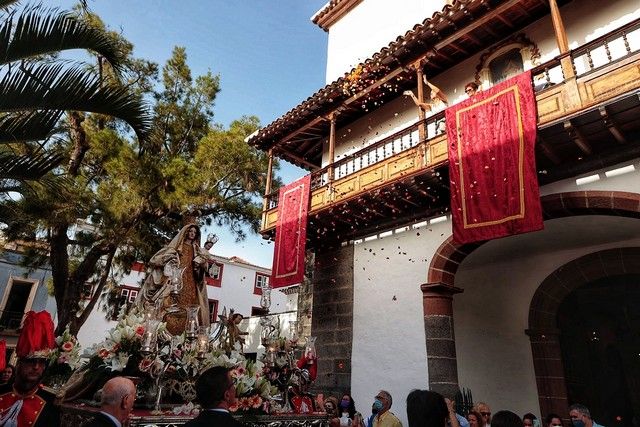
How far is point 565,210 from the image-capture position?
6.54m

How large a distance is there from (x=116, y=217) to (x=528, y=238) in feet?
32.6

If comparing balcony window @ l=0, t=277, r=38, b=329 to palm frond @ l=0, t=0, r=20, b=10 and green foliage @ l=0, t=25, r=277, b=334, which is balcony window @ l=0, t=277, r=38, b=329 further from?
palm frond @ l=0, t=0, r=20, b=10

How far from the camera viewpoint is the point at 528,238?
806 centimetres

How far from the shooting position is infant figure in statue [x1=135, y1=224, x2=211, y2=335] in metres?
5.24

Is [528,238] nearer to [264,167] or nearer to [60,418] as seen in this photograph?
[60,418]

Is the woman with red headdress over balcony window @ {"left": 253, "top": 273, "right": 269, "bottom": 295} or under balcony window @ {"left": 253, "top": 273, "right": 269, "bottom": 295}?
under

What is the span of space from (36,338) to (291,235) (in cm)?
650

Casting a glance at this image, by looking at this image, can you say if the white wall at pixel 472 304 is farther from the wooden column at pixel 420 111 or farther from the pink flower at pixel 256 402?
the pink flower at pixel 256 402

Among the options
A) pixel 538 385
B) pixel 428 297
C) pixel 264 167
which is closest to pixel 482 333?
pixel 538 385

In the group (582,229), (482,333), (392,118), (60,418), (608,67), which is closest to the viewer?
(60,418)

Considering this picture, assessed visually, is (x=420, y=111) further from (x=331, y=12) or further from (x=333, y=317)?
(x=331, y=12)

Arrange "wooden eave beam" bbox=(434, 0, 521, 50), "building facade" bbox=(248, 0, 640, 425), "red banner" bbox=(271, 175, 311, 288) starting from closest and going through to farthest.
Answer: "building facade" bbox=(248, 0, 640, 425) < "wooden eave beam" bbox=(434, 0, 521, 50) < "red banner" bbox=(271, 175, 311, 288)

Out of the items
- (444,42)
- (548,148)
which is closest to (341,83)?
(444,42)

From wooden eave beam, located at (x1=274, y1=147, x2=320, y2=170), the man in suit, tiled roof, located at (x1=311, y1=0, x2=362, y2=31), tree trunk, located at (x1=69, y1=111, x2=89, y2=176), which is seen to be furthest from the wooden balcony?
tree trunk, located at (x1=69, y1=111, x2=89, y2=176)
